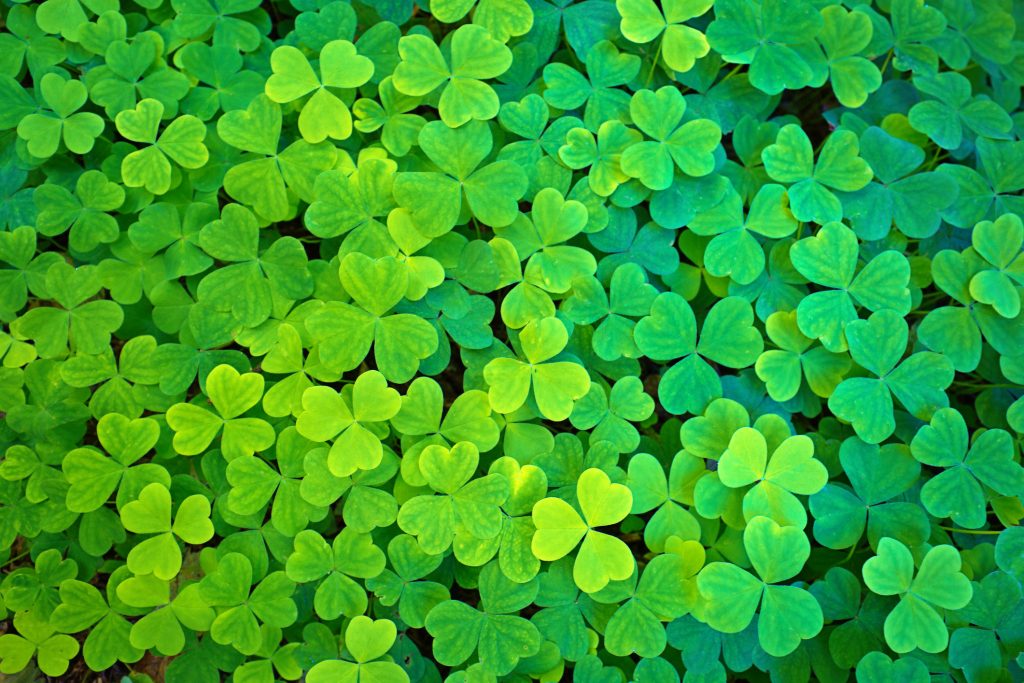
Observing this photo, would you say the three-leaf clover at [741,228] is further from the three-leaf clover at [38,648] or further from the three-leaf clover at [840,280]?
the three-leaf clover at [38,648]

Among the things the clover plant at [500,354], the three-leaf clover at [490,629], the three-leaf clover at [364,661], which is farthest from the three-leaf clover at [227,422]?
the three-leaf clover at [490,629]

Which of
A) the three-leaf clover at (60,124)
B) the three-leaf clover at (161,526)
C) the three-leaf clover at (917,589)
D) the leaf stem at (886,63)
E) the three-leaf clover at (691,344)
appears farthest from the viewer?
the leaf stem at (886,63)

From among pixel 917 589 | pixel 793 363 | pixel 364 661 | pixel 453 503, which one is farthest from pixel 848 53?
pixel 364 661

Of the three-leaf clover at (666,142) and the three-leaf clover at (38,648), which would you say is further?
the three-leaf clover at (666,142)

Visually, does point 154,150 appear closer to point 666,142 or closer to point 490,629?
point 666,142

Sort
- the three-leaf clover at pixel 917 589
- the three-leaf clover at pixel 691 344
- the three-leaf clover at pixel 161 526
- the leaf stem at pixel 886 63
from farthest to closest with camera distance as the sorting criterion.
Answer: the leaf stem at pixel 886 63
the three-leaf clover at pixel 691 344
the three-leaf clover at pixel 161 526
the three-leaf clover at pixel 917 589

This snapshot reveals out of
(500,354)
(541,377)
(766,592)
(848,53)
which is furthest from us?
(848,53)

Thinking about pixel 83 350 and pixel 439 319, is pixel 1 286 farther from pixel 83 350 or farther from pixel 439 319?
pixel 439 319

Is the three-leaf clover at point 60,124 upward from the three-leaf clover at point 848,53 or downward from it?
downward
